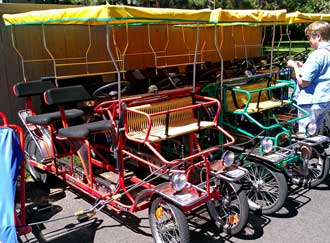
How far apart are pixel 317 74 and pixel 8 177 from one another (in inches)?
141

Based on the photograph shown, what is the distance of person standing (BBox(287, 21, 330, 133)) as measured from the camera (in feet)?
14.5

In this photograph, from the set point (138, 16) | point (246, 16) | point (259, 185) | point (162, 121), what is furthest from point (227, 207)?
point (246, 16)

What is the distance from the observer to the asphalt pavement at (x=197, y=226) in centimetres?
365

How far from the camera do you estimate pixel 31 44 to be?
6219 mm

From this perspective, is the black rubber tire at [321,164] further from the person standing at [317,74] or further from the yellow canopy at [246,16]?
the yellow canopy at [246,16]

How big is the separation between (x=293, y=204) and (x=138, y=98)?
2.19 meters

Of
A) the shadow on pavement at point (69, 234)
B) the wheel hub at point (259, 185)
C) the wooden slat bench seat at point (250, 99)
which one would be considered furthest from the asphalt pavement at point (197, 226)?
the wooden slat bench seat at point (250, 99)

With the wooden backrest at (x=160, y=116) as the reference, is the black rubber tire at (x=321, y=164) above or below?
below

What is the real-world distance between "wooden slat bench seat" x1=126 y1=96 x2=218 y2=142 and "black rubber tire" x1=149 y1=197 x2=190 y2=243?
0.61 metres

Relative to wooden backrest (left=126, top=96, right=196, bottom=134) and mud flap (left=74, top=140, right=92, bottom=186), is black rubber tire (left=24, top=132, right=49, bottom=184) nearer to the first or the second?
A: mud flap (left=74, top=140, right=92, bottom=186)

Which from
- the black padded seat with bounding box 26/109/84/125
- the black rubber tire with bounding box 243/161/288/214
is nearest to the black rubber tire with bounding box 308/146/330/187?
the black rubber tire with bounding box 243/161/288/214

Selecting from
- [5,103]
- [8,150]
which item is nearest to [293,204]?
[8,150]

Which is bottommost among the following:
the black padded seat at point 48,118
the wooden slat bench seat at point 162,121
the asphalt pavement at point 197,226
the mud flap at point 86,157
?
the asphalt pavement at point 197,226

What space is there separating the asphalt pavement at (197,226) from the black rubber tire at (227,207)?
0.13 metres
